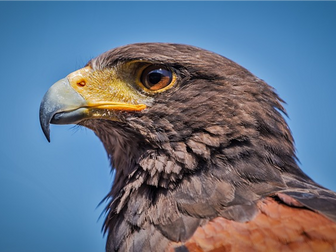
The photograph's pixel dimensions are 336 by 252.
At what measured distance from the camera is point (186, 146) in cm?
273

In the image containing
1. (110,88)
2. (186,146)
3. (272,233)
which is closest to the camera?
(272,233)

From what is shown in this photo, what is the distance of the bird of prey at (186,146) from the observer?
242 cm

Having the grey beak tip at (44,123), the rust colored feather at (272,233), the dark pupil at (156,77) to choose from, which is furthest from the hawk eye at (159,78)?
the rust colored feather at (272,233)

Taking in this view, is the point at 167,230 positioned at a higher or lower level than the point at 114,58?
lower

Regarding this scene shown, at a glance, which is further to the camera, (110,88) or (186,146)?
(110,88)

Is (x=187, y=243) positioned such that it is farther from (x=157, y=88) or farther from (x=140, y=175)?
(x=157, y=88)

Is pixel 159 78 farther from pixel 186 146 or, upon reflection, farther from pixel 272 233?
pixel 272 233

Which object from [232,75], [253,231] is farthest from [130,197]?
[232,75]

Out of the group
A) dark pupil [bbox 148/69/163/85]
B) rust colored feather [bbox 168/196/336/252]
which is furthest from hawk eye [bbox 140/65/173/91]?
rust colored feather [bbox 168/196/336/252]

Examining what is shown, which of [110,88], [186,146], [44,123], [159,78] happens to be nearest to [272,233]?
[186,146]

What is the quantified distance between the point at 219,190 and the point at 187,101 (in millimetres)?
644

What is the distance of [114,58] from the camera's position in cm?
301

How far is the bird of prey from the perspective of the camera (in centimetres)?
242

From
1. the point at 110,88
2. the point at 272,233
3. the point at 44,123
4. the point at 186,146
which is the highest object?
the point at 110,88
